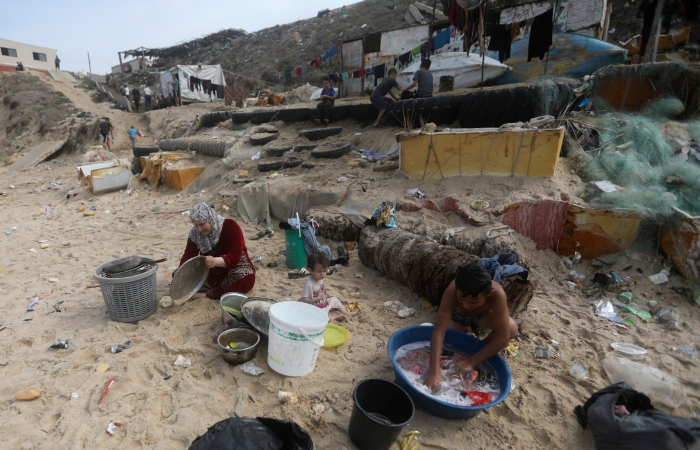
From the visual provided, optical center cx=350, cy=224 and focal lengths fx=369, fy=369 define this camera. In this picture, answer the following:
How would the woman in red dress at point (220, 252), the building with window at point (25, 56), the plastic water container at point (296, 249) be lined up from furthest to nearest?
the building with window at point (25, 56), the plastic water container at point (296, 249), the woman in red dress at point (220, 252)

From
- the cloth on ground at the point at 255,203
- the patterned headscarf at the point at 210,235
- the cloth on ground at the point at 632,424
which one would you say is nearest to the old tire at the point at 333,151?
the cloth on ground at the point at 255,203

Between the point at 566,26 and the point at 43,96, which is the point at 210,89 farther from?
the point at 566,26

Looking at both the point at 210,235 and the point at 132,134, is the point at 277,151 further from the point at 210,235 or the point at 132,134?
the point at 132,134

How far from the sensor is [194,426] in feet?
7.15

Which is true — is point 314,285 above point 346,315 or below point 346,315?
above

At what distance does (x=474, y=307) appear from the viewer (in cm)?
236

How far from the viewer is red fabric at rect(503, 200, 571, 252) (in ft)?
13.0

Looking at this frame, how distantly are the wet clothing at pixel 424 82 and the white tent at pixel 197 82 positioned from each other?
52.8 feet

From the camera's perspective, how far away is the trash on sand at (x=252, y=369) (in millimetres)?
2594

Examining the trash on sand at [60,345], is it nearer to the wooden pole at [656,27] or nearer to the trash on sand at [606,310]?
the trash on sand at [606,310]

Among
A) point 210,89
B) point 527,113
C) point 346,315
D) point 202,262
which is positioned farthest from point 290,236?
point 210,89

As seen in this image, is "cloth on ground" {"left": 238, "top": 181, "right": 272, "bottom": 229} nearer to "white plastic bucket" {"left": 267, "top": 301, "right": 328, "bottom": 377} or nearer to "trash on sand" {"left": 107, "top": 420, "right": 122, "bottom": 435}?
"white plastic bucket" {"left": 267, "top": 301, "right": 328, "bottom": 377}

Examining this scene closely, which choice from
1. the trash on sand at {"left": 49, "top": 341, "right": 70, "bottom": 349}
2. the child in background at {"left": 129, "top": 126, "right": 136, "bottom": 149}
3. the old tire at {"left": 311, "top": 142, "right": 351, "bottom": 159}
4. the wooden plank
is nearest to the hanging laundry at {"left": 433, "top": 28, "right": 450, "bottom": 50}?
the old tire at {"left": 311, "top": 142, "right": 351, "bottom": 159}

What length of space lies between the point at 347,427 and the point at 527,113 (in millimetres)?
5373
